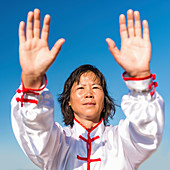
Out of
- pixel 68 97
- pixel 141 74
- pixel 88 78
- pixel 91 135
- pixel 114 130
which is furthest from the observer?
pixel 68 97

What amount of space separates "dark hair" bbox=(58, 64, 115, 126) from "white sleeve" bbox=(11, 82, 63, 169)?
111 cm

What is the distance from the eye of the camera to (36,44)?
346 cm

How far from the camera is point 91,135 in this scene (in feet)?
14.4

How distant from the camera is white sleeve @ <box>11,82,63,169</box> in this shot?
348cm

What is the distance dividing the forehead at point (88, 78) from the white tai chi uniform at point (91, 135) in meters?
0.72

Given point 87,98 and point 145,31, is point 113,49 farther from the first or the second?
point 87,98

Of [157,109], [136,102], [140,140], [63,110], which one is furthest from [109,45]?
[63,110]

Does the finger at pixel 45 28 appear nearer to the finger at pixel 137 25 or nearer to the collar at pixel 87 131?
the finger at pixel 137 25

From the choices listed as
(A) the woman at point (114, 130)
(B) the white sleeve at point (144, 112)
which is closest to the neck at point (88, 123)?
(A) the woman at point (114, 130)

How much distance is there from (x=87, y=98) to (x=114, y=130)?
0.65 metres

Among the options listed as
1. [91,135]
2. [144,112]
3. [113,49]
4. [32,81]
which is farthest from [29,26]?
[91,135]

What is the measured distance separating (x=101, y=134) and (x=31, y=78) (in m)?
1.65

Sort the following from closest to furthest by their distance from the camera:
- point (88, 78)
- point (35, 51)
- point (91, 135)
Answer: point (35, 51) → point (91, 135) → point (88, 78)

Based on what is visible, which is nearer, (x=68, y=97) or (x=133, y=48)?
(x=133, y=48)
